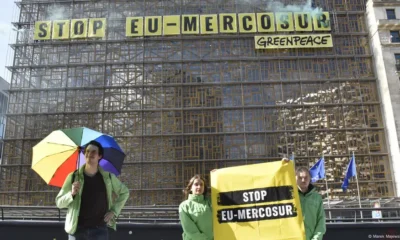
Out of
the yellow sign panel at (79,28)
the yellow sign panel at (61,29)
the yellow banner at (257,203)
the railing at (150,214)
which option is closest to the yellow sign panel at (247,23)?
the yellow sign panel at (79,28)

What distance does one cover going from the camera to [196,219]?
5.01 m

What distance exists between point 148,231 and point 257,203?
17.1ft

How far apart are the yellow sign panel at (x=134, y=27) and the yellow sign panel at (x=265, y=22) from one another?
8751 mm

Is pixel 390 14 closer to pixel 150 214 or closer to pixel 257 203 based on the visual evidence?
pixel 150 214

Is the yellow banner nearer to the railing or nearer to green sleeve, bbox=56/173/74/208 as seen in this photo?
green sleeve, bbox=56/173/74/208

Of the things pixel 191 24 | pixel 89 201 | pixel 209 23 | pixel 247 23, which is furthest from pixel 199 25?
pixel 89 201

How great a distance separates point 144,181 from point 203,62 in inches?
375

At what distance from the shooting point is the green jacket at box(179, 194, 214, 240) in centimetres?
495

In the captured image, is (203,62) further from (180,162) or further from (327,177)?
(327,177)

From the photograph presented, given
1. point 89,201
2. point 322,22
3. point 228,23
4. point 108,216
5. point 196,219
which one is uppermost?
point 228,23

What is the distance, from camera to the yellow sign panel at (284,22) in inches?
1067

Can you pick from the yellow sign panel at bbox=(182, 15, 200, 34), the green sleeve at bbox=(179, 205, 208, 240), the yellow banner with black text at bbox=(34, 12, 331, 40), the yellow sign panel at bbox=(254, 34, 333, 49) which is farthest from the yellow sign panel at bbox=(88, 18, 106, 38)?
the green sleeve at bbox=(179, 205, 208, 240)

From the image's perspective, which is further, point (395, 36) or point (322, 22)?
point (395, 36)

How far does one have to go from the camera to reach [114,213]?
4609 millimetres
